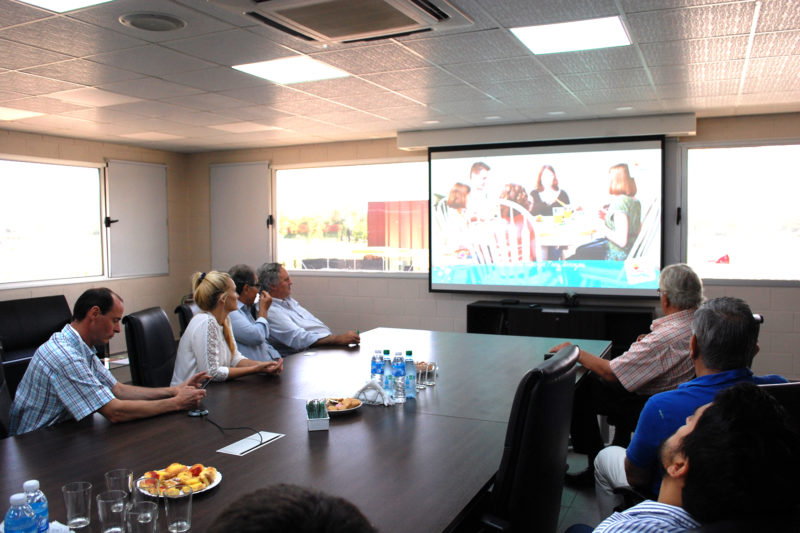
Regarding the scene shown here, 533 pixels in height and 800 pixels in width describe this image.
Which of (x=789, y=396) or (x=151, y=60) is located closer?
(x=789, y=396)

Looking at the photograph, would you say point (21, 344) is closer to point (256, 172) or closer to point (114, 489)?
point (256, 172)

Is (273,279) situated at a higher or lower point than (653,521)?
higher

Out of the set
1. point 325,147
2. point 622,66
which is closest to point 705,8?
point 622,66

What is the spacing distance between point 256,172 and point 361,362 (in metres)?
5.23

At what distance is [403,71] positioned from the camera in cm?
420

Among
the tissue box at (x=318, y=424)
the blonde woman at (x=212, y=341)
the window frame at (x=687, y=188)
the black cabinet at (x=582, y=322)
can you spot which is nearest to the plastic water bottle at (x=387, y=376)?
the tissue box at (x=318, y=424)

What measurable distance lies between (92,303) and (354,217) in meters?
5.35

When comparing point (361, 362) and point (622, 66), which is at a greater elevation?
point (622, 66)

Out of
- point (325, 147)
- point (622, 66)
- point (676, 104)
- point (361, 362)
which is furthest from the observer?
point (325, 147)

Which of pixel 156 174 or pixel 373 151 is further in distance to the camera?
pixel 156 174

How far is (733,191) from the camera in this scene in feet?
19.9

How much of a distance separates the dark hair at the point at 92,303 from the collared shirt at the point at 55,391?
0.15 meters

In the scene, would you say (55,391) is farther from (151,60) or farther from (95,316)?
(151,60)

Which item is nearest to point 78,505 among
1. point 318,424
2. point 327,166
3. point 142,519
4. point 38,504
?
point 38,504
